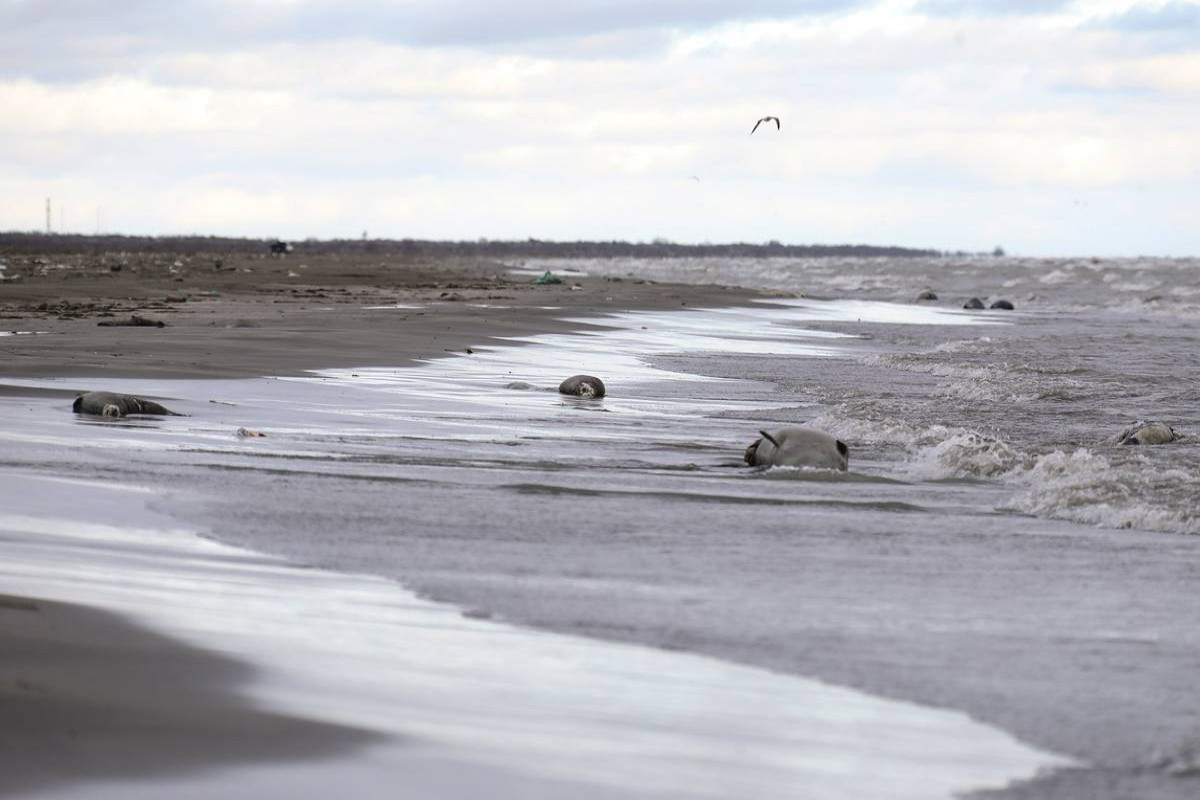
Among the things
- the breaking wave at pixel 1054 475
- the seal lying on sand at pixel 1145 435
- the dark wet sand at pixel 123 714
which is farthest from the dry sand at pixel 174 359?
the seal lying on sand at pixel 1145 435

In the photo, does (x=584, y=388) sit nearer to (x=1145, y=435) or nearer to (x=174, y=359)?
(x=174, y=359)

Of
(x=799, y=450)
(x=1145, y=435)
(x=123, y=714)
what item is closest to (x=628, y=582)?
(x=123, y=714)

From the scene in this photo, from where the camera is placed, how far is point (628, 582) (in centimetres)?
639

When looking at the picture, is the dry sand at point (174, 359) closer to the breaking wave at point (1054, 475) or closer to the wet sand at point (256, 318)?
the wet sand at point (256, 318)

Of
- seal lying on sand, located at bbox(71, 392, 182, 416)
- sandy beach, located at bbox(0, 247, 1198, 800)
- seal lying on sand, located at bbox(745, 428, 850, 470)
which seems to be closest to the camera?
sandy beach, located at bbox(0, 247, 1198, 800)

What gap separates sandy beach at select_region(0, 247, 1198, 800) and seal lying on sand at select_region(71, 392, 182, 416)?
12.2 inches

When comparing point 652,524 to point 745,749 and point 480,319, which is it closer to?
point 745,749

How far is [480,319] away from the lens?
25.8 m

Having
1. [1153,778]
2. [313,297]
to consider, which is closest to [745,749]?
[1153,778]

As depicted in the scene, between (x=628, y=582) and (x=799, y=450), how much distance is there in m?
3.50

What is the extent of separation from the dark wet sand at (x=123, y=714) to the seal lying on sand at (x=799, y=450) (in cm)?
510

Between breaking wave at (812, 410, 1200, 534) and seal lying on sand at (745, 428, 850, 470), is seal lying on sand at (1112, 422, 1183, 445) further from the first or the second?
seal lying on sand at (745, 428, 850, 470)

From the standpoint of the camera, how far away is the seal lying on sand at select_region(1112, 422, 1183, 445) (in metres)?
11.4

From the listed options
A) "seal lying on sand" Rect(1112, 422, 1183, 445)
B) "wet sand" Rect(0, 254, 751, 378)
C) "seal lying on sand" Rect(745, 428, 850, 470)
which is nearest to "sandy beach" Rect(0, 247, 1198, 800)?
"seal lying on sand" Rect(745, 428, 850, 470)
